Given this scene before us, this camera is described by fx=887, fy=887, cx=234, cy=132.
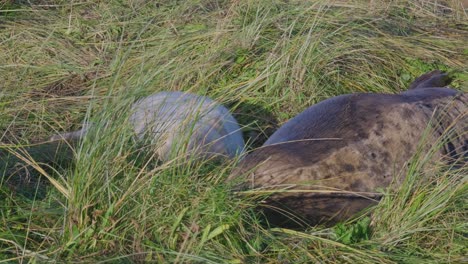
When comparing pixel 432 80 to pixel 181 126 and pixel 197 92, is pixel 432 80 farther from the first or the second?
pixel 181 126

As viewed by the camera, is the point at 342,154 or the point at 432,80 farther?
the point at 432,80

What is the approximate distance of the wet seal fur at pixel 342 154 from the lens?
3.75m

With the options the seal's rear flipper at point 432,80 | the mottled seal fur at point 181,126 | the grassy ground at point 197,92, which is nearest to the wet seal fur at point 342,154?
the grassy ground at point 197,92

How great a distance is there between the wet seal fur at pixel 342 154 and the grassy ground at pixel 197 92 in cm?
12

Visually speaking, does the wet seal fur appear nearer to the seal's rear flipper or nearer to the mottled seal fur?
the mottled seal fur

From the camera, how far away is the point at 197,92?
4.98m

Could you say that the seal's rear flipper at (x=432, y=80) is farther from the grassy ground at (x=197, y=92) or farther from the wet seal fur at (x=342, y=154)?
the wet seal fur at (x=342, y=154)

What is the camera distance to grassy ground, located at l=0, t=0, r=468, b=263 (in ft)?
11.1

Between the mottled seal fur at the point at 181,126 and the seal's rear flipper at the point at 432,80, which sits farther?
the seal's rear flipper at the point at 432,80

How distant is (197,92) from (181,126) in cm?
113

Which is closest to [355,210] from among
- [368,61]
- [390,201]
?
[390,201]

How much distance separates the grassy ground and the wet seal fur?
0.39 feet

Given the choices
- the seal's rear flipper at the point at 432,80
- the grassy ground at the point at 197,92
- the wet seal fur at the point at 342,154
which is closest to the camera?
the grassy ground at the point at 197,92

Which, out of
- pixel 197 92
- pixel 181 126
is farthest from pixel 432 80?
pixel 181 126
